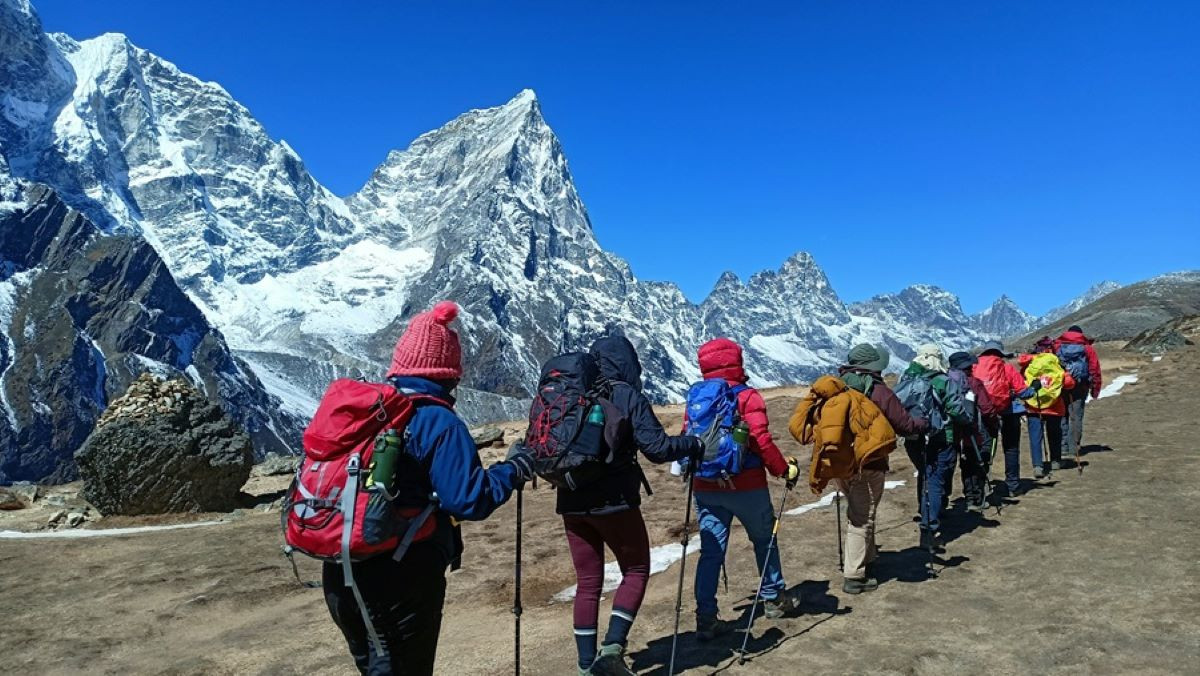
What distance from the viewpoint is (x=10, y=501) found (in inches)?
784

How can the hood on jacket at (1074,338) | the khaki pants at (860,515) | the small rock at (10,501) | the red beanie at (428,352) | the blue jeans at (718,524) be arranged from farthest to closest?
the small rock at (10,501), the hood on jacket at (1074,338), the khaki pants at (860,515), the blue jeans at (718,524), the red beanie at (428,352)

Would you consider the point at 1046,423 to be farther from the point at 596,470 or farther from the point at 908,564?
the point at 596,470

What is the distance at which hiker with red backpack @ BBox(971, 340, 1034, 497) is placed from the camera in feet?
45.2

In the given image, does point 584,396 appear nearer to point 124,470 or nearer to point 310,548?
point 310,548

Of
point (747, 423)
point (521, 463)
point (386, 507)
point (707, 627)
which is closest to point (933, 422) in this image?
point (747, 423)

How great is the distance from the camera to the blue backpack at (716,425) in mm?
7766

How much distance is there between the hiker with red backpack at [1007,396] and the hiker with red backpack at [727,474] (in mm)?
7407

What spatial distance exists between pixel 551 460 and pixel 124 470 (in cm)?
1657

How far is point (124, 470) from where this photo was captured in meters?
18.4

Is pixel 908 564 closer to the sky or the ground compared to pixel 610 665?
closer to the ground

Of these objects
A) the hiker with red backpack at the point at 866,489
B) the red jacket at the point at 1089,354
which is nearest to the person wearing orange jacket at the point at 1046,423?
the red jacket at the point at 1089,354

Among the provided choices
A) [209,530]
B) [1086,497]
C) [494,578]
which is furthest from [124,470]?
[1086,497]

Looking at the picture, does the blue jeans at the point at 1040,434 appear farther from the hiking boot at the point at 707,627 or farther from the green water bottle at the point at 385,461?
the green water bottle at the point at 385,461

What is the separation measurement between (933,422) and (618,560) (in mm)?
6366
